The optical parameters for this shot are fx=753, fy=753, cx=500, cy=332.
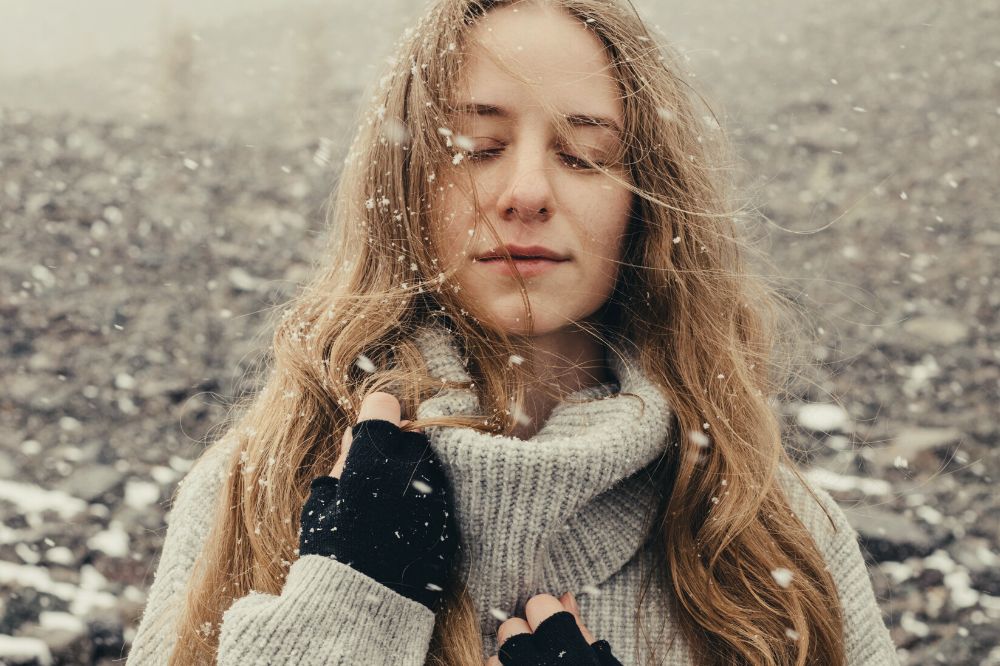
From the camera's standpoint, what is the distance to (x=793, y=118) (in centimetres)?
775

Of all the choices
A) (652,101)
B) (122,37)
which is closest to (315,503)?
(652,101)

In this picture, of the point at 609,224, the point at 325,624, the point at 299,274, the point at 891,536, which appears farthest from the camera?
the point at 299,274

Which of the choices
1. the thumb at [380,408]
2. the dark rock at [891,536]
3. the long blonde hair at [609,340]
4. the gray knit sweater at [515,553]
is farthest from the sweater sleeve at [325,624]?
the dark rock at [891,536]

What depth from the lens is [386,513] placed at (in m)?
1.28

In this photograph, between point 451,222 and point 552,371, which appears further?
point 552,371

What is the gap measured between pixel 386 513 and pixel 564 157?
2.53 feet

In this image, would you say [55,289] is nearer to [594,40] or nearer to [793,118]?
[594,40]

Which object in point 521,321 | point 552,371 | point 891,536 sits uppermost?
point 521,321

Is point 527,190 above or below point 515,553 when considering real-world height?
above

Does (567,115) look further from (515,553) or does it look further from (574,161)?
(515,553)

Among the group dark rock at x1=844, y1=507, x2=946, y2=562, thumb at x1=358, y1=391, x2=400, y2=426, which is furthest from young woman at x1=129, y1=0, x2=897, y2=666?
dark rock at x1=844, y1=507, x2=946, y2=562

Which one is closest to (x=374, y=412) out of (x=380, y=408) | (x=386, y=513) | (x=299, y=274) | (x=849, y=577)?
(x=380, y=408)

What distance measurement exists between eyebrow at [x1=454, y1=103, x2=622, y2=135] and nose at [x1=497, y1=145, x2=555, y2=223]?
8 centimetres

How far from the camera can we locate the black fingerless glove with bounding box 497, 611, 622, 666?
1.26 metres
